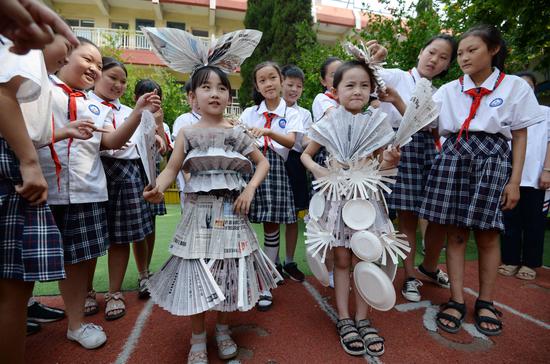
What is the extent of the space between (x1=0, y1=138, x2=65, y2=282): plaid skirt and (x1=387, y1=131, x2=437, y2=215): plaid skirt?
2521 mm

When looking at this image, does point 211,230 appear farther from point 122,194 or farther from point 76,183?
point 122,194

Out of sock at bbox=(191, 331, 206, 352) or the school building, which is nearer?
sock at bbox=(191, 331, 206, 352)

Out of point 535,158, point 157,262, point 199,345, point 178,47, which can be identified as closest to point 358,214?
point 199,345

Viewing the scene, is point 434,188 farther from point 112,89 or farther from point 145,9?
point 145,9

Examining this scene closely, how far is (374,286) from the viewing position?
73.9 inches

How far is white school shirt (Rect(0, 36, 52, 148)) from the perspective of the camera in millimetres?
1313

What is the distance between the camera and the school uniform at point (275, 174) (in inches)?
112

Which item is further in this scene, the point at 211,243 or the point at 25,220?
the point at 211,243

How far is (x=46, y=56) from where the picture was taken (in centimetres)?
154

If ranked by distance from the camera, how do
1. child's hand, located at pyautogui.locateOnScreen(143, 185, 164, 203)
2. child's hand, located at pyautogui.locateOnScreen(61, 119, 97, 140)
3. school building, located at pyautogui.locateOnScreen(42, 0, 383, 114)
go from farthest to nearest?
school building, located at pyautogui.locateOnScreen(42, 0, 383, 114) → child's hand, located at pyautogui.locateOnScreen(61, 119, 97, 140) → child's hand, located at pyautogui.locateOnScreen(143, 185, 164, 203)

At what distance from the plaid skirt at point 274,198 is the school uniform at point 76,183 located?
4.07ft

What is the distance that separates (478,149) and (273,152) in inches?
64.7

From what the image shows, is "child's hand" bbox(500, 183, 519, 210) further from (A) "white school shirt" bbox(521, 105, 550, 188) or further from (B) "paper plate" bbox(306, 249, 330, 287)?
(A) "white school shirt" bbox(521, 105, 550, 188)

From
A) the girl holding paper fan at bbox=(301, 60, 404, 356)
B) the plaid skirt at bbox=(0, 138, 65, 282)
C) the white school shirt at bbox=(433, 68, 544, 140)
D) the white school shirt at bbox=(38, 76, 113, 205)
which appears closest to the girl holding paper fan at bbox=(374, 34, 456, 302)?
the white school shirt at bbox=(433, 68, 544, 140)
